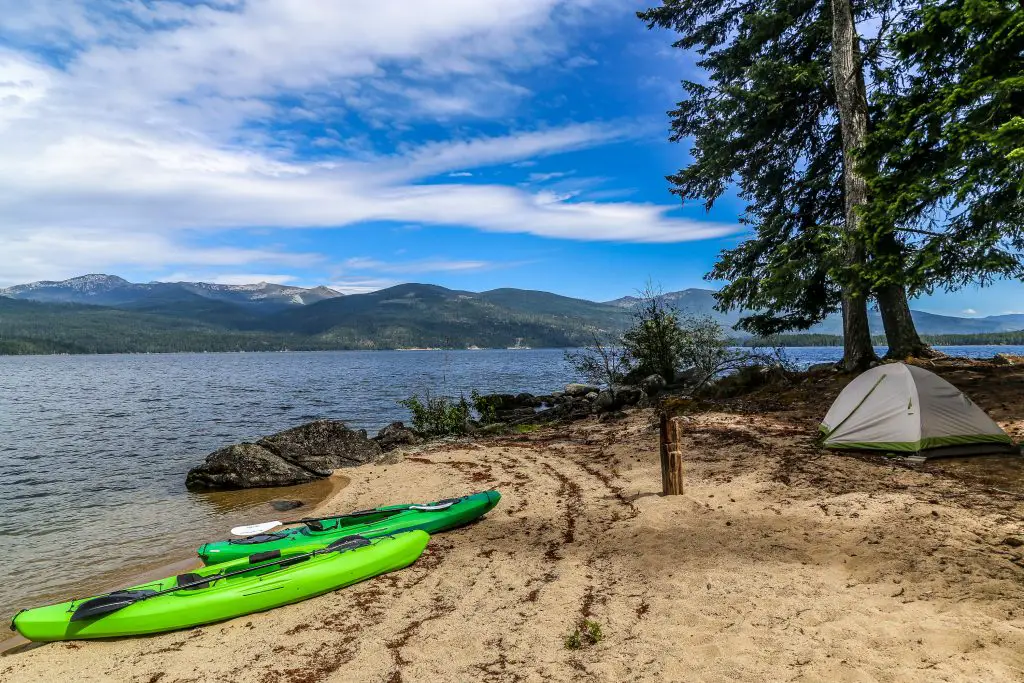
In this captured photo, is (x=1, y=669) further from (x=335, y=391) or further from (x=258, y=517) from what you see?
(x=335, y=391)

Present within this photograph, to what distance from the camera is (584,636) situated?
5301 millimetres

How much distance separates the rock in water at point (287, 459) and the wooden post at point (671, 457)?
10872mm

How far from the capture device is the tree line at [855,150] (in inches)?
441

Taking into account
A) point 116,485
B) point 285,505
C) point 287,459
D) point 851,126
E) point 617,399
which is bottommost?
point 285,505

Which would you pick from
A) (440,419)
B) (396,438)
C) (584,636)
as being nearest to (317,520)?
(584,636)

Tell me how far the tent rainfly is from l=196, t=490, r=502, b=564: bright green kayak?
7351 millimetres

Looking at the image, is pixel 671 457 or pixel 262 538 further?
pixel 671 457

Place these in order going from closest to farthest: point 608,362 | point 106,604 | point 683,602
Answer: point 683,602 → point 106,604 → point 608,362

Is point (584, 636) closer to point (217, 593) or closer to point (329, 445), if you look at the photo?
point (217, 593)

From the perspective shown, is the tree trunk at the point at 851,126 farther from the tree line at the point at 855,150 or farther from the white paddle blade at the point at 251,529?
the white paddle blade at the point at 251,529

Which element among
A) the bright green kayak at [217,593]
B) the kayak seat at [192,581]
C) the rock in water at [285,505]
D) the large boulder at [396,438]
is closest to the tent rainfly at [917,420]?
the bright green kayak at [217,593]

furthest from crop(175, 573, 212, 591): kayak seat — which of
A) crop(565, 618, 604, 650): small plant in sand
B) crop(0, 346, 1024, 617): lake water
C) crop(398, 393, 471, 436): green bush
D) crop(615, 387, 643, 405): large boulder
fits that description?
crop(615, 387, 643, 405): large boulder

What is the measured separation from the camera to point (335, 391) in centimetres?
4728

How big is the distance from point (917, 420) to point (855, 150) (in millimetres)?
8067
